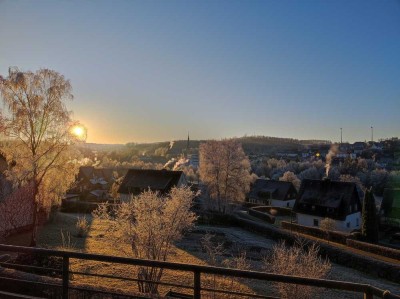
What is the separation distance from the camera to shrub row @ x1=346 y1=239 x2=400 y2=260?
28.6 meters

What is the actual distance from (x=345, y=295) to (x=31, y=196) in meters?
23.8

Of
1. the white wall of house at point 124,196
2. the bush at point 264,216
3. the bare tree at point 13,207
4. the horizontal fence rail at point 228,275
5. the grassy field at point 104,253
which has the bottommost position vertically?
the bush at point 264,216

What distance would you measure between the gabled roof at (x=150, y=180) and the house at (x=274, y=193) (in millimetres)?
22505

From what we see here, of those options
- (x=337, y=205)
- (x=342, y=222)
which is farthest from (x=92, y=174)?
(x=342, y=222)

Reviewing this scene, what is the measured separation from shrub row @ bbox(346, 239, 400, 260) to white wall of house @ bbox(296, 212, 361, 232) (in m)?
10.9

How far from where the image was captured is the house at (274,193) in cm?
6562

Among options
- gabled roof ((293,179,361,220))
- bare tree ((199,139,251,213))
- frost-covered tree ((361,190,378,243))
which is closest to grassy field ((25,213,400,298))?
frost-covered tree ((361,190,378,243))

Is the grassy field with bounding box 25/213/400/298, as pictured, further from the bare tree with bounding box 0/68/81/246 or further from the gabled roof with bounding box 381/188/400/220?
the gabled roof with bounding box 381/188/400/220

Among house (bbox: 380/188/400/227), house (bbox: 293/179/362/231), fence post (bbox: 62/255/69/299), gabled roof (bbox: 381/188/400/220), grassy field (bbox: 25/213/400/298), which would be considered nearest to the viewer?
fence post (bbox: 62/255/69/299)

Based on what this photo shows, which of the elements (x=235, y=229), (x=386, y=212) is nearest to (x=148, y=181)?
(x=235, y=229)

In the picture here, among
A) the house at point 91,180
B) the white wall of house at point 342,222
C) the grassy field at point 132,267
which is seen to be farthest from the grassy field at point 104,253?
the house at point 91,180

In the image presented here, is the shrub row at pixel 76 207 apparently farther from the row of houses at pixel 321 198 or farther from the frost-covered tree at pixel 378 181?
the frost-covered tree at pixel 378 181

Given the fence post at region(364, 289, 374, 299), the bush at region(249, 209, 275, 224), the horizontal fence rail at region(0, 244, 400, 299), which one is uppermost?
the horizontal fence rail at region(0, 244, 400, 299)

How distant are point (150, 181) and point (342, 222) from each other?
93.1ft
